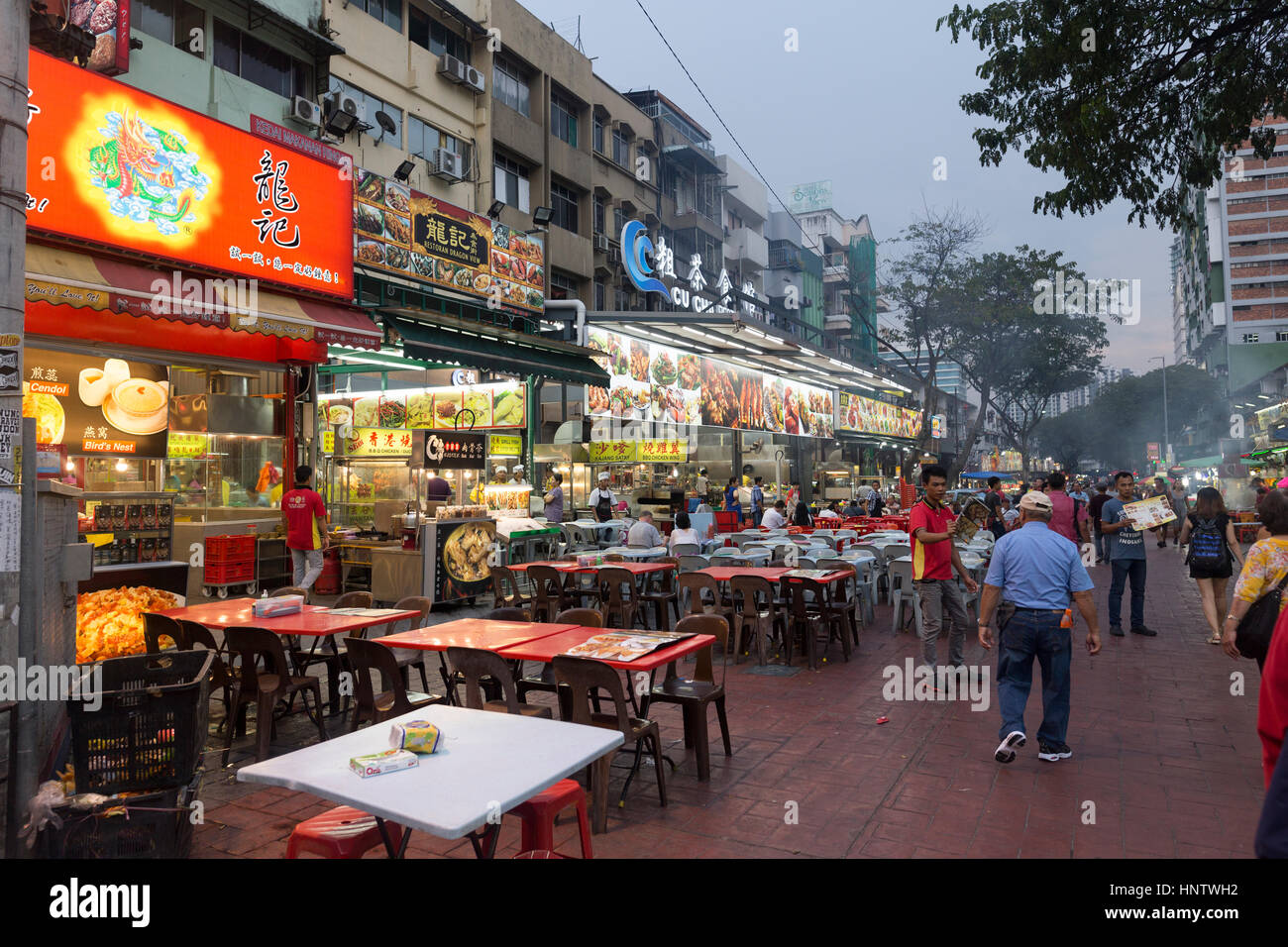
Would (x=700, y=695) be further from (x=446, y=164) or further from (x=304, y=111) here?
A: (x=446, y=164)

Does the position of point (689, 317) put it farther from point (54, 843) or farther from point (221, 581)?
point (54, 843)

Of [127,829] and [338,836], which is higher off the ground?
[338,836]

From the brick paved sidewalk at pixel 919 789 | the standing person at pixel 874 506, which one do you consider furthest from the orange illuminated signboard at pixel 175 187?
the standing person at pixel 874 506

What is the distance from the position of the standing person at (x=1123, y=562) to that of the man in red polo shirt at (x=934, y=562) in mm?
3299

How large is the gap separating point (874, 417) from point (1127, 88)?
26061mm

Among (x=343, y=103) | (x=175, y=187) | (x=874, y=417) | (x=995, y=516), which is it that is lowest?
(x=995, y=516)

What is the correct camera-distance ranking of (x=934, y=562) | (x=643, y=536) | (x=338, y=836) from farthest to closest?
1. (x=643, y=536)
2. (x=934, y=562)
3. (x=338, y=836)

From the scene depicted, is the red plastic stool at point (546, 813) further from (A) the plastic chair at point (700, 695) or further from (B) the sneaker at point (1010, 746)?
(B) the sneaker at point (1010, 746)

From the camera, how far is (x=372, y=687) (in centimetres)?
499

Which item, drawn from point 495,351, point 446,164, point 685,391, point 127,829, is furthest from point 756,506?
point 127,829

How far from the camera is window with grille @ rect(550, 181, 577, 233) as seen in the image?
24.3m

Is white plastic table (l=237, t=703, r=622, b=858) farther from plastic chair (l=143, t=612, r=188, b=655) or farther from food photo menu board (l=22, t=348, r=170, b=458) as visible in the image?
food photo menu board (l=22, t=348, r=170, b=458)

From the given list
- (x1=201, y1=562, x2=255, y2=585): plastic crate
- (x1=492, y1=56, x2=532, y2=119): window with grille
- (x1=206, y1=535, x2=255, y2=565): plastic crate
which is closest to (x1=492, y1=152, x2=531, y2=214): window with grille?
(x1=492, y1=56, x2=532, y2=119): window with grille

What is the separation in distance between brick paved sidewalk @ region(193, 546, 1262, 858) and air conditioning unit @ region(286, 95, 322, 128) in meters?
12.8
